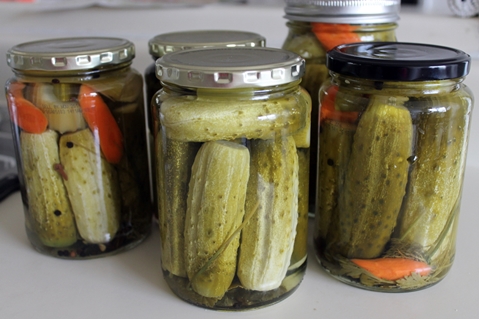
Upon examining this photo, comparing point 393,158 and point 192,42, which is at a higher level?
point 192,42

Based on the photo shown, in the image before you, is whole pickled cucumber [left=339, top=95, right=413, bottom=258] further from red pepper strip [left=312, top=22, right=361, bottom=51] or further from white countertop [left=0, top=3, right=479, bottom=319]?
red pepper strip [left=312, top=22, right=361, bottom=51]

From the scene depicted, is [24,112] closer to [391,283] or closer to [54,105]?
[54,105]

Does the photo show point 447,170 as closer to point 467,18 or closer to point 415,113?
point 415,113

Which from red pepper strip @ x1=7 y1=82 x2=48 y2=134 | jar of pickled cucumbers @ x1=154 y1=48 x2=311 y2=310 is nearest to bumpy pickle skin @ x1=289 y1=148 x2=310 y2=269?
jar of pickled cucumbers @ x1=154 y1=48 x2=311 y2=310

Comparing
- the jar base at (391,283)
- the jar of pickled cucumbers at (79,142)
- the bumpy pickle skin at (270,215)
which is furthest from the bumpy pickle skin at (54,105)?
the jar base at (391,283)

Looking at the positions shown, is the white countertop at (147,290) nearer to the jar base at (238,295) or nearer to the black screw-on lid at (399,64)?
the jar base at (238,295)

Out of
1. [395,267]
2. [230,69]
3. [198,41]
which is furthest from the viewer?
[198,41]

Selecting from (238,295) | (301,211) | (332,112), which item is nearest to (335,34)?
(332,112)
